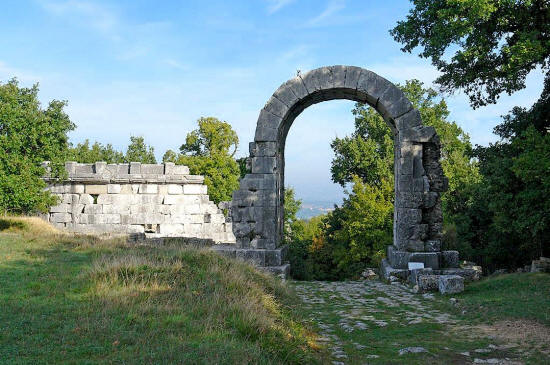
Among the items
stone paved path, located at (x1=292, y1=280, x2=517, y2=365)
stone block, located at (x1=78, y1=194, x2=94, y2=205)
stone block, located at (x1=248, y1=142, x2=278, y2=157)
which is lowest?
stone paved path, located at (x1=292, y1=280, x2=517, y2=365)

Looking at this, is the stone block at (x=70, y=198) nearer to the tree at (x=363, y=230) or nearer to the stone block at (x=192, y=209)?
the stone block at (x=192, y=209)

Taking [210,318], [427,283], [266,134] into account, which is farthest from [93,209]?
[210,318]

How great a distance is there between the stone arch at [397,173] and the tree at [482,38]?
4.85ft

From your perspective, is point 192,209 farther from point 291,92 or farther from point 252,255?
point 291,92

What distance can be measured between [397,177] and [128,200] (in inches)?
493

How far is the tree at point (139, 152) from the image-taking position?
126 feet

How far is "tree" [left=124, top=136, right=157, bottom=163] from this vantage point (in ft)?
126

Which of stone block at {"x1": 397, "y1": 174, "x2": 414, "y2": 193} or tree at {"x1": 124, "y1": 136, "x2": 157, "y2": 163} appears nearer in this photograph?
stone block at {"x1": 397, "y1": 174, "x2": 414, "y2": 193}

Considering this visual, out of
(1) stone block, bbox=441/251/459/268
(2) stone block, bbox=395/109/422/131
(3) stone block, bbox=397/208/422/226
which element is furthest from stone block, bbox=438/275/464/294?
(2) stone block, bbox=395/109/422/131

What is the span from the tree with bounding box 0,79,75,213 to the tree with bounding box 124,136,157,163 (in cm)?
2055

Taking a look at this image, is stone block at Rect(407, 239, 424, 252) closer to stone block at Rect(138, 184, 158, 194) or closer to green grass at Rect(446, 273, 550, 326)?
green grass at Rect(446, 273, 550, 326)

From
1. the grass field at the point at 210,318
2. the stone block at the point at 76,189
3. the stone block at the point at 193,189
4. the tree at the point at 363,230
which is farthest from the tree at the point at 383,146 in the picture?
the grass field at the point at 210,318

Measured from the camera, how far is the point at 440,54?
1141cm

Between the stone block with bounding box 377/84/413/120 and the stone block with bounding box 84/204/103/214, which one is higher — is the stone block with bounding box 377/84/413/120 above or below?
above
